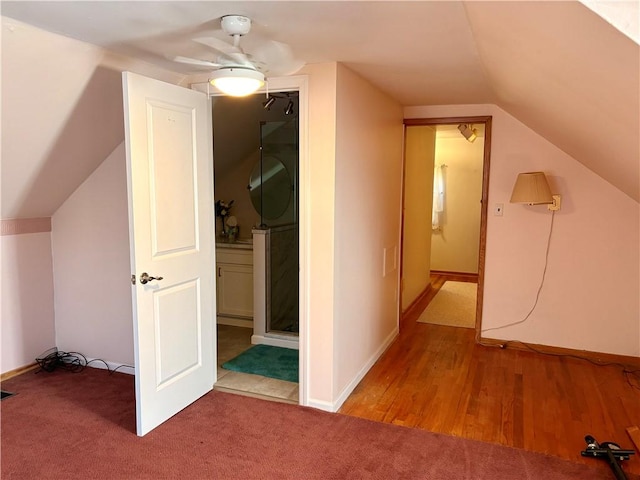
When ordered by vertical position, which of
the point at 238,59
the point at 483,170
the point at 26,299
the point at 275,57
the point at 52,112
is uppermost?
the point at 275,57

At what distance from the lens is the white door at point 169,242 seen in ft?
8.08

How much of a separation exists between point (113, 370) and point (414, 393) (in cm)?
227

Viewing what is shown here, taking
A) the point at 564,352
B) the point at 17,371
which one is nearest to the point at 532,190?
the point at 564,352

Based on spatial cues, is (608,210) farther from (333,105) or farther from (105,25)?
(105,25)

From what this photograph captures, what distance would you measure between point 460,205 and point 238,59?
595 cm

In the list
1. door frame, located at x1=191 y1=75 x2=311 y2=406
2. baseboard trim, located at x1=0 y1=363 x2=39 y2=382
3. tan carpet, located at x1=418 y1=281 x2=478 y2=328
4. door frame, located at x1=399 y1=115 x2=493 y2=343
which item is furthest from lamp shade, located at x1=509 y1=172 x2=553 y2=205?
baseboard trim, located at x1=0 y1=363 x2=39 y2=382

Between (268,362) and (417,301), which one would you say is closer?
(268,362)

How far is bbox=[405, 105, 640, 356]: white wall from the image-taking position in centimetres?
376

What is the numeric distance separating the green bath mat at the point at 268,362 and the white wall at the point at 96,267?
83 cm

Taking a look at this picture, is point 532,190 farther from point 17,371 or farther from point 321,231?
point 17,371

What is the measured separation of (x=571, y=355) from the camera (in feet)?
12.9

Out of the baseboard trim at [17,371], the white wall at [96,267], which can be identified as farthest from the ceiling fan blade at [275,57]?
the baseboard trim at [17,371]

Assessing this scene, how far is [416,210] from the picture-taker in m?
5.30

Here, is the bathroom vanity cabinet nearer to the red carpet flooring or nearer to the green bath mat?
the green bath mat
